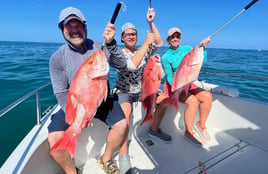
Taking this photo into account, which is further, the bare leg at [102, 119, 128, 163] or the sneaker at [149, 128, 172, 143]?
the sneaker at [149, 128, 172, 143]

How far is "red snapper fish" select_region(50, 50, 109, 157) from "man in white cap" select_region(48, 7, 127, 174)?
257 millimetres

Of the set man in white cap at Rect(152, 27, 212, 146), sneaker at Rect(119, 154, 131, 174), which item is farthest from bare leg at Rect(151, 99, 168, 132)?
sneaker at Rect(119, 154, 131, 174)

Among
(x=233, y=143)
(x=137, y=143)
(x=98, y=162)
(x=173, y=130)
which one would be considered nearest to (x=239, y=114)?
(x=233, y=143)

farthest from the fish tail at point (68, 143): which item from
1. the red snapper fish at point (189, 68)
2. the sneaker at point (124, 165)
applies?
the red snapper fish at point (189, 68)

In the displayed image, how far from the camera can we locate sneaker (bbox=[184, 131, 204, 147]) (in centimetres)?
260

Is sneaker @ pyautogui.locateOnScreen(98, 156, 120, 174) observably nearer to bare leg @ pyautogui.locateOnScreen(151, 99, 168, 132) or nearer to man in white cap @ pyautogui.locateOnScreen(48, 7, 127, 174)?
man in white cap @ pyautogui.locateOnScreen(48, 7, 127, 174)

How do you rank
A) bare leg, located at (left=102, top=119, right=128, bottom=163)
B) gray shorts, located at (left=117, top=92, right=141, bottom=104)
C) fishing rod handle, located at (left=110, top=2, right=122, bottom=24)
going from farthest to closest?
gray shorts, located at (left=117, top=92, right=141, bottom=104) → bare leg, located at (left=102, top=119, right=128, bottom=163) → fishing rod handle, located at (left=110, top=2, right=122, bottom=24)

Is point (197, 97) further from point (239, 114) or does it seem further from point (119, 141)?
point (119, 141)

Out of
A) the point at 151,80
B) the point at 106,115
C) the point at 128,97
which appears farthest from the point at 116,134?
the point at 151,80

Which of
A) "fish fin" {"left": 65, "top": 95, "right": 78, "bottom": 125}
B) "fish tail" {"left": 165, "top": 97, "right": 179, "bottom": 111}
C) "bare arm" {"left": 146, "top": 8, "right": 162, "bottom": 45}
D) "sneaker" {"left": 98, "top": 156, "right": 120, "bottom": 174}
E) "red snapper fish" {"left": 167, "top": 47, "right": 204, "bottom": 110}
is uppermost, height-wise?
"bare arm" {"left": 146, "top": 8, "right": 162, "bottom": 45}

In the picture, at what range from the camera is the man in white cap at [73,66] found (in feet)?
5.64

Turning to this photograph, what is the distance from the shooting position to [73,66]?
72.5 inches

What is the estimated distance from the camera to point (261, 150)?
249 centimetres

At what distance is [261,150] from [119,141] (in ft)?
7.02
